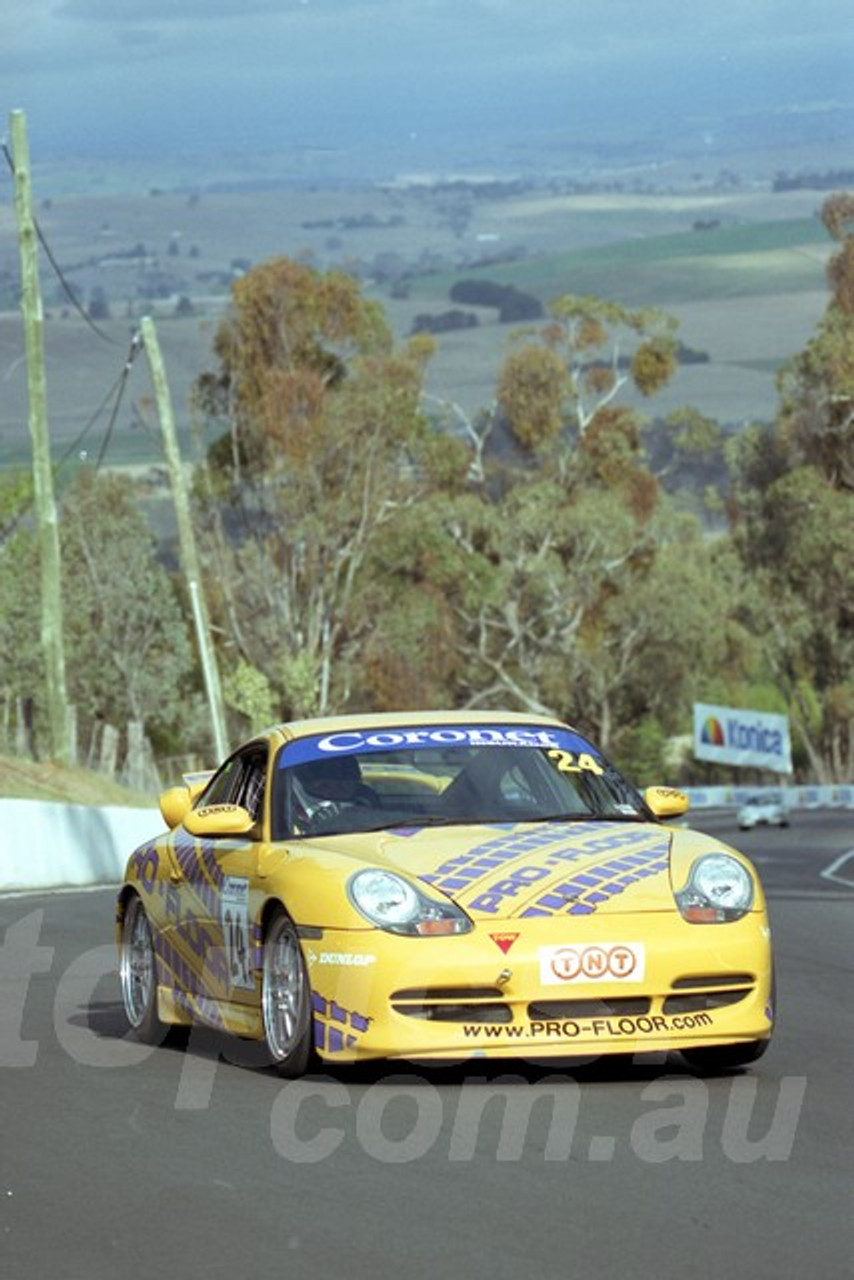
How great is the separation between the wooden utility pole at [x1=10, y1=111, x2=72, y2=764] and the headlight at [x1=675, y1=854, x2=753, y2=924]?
2780 centimetres

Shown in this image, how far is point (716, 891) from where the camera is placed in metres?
9.22

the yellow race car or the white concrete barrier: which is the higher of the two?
the yellow race car

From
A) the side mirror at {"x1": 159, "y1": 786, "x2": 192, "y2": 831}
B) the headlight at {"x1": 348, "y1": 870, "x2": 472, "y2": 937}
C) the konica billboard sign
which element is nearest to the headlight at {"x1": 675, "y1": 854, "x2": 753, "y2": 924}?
the headlight at {"x1": 348, "y1": 870, "x2": 472, "y2": 937}

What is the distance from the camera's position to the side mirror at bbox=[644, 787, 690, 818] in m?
10.3

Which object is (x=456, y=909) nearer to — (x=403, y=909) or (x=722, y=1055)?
(x=403, y=909)

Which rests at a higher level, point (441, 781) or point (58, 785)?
point (441, 781)

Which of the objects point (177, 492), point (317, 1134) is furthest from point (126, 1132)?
point (177, 492)

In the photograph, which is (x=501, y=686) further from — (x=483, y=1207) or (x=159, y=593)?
(x=483, y=1207)

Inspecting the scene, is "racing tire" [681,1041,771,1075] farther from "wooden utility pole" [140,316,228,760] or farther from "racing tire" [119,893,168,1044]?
"wooden utility pole" [140,316,228,760]

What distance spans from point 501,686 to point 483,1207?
69249mm

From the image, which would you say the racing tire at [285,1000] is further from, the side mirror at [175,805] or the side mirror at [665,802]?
the side mirror at [665,802]

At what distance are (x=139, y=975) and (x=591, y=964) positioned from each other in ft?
8.88

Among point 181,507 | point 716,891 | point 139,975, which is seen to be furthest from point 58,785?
point 716,891

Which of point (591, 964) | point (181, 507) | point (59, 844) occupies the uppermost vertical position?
point (591, 964)
